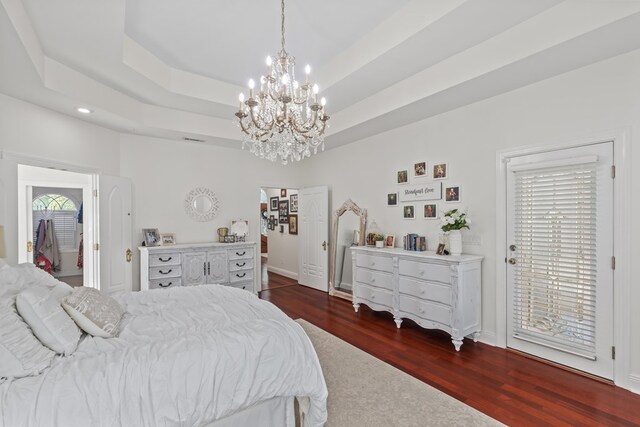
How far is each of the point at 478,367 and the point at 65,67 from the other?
199 inches

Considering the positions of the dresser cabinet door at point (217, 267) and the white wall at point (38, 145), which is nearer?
the white wall at point (38, 145)

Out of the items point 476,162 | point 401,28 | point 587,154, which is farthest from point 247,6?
point 587,154

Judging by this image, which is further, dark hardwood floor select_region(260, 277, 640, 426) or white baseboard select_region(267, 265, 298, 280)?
white baseboard select_region(267, 265, 298, 280)

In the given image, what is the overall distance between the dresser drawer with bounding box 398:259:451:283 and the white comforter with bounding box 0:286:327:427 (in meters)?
2.03

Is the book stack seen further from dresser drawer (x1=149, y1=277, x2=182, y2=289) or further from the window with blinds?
dresser drawer (x1=149, y1=277, x2=182, y2=289)

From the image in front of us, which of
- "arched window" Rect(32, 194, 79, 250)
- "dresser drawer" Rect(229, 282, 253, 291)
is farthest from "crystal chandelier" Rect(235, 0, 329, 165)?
"arched window" Rect(32, 194, 79, 250)

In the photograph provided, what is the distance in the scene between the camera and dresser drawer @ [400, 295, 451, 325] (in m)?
3.37

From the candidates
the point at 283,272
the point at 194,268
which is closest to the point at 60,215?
the point at 194,268

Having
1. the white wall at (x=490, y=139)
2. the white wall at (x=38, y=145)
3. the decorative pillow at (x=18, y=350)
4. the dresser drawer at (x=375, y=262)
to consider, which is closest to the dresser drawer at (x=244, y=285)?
the dresser drawer at (x=375, y=262)

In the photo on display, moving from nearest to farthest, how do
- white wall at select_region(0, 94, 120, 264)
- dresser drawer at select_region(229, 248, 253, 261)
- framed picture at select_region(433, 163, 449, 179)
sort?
white wall at select_region(0, 94, 120, 264), framed picture at select_region(433, 163, 449, 179), dresser drawer at select_region(229, 248, 253, 261)

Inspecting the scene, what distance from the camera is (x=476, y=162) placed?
3.59 m

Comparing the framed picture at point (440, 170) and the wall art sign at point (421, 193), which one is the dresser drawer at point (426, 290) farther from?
the framed picture at point (440, 170)

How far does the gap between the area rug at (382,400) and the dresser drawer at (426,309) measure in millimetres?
909

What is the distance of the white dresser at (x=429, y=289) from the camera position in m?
3.28
